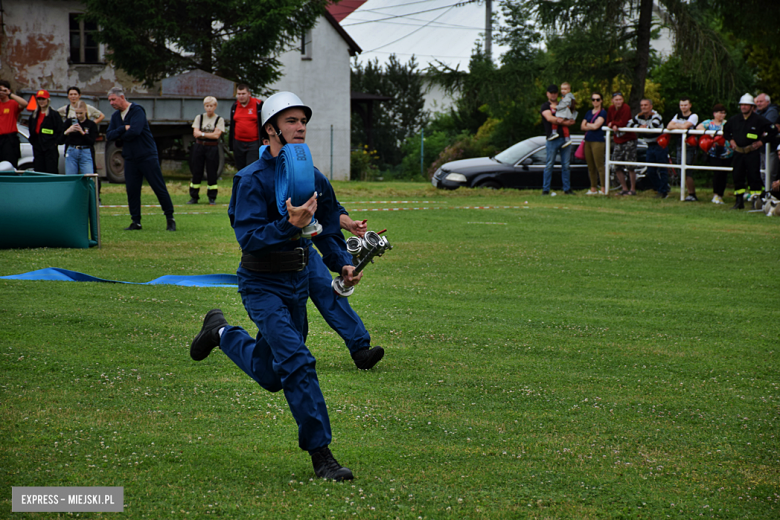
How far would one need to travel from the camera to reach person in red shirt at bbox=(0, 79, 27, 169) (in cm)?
1494

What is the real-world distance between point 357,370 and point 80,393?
70.8 inches

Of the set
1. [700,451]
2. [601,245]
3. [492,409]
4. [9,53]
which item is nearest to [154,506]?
[492,409]

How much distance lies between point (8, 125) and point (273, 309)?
12849 mm

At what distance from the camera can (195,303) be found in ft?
25.7

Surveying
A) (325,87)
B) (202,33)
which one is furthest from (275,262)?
(325,87)

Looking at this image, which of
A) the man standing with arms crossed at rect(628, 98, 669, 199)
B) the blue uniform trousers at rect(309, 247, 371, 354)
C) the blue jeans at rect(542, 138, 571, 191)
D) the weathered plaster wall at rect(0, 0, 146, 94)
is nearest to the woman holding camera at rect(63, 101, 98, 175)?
the blue uniform trousers at rect(309, 247, 371, 354)

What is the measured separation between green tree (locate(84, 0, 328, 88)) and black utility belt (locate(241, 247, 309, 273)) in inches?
1015

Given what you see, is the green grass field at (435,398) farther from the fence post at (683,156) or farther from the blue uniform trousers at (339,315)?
the fence post at (683,156)

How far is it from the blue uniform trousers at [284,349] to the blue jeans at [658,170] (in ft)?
56.8

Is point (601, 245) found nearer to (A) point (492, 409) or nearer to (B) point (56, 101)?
(A) point (492, 409)

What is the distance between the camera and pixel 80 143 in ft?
48.0

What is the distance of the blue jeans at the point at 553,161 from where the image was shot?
2039 cm

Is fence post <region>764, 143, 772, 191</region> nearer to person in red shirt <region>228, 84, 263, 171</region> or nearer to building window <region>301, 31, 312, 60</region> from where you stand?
person in red shirt <region>228, 84, 263, 171</region>

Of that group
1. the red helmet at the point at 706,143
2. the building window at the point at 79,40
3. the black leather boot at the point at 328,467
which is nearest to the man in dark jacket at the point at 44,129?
the black leather boot at the point at 328,467
